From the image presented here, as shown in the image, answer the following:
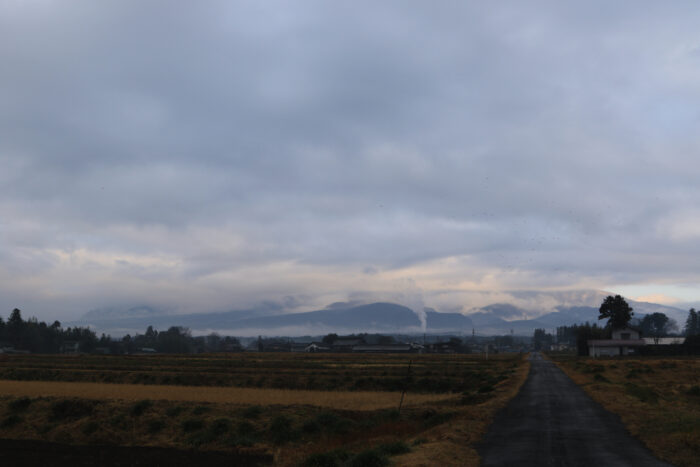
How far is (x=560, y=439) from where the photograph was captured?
77.5 feet

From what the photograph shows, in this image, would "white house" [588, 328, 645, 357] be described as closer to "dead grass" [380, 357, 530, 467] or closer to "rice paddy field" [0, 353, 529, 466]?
"rice paddy field" [0, 353, 529, 466]

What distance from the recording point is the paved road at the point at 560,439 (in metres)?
19.3

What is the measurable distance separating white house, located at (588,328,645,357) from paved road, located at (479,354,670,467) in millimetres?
112718

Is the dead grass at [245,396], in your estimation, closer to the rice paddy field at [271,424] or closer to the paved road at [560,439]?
the rice paddy field at [271,424]

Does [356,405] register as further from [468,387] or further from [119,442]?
[468,387]

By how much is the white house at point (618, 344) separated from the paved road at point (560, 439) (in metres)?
113

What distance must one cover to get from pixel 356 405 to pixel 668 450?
81.5 feet

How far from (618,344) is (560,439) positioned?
13057cm

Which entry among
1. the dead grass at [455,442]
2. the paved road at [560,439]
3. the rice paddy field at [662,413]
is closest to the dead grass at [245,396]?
the dead grass at [455,442]

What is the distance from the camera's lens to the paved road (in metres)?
19.3

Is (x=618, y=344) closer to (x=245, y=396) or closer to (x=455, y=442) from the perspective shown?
(x=245, y=396)

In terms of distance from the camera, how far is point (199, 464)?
86.5ft

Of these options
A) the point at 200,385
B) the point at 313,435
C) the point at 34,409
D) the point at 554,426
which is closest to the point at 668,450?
the point at 554,426

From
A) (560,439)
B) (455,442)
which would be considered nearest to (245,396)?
A: (455,442)
